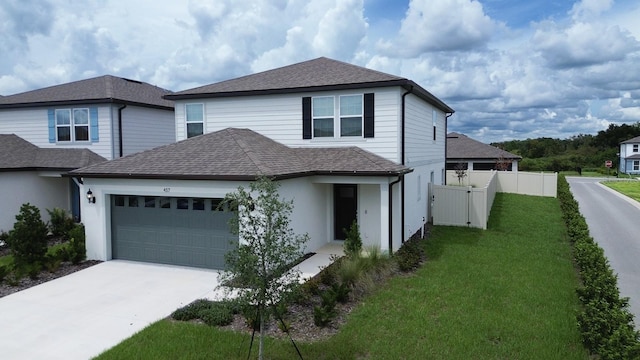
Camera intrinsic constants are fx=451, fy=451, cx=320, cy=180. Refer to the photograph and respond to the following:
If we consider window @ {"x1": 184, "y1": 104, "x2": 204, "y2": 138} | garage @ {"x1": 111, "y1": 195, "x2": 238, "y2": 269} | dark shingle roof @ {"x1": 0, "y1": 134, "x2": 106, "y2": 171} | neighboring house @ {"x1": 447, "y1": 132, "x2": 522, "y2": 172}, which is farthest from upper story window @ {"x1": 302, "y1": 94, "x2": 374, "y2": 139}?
neighboring house @ {"x1": 447, "y1": 132, "x2": 522, "y2": 172}

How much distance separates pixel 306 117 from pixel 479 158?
24.9 meters

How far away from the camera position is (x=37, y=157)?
736 inches

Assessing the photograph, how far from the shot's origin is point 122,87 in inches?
835

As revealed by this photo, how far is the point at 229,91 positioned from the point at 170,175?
203 inches

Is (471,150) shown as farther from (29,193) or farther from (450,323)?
(29,193)

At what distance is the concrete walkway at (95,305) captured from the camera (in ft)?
25.7

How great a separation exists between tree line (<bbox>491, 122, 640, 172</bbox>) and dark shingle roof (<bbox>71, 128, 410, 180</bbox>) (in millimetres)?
54099

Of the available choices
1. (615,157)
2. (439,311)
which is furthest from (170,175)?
(615,157)

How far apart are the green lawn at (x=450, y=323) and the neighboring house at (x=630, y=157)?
64.9 m

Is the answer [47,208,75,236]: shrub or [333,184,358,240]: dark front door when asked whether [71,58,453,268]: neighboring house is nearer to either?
[333,184,358,240]: dark front door

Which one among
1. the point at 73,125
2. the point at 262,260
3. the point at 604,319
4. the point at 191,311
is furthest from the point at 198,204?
the point at 73,125

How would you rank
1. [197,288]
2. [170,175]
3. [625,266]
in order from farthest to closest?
[625,266]
[170,175]
[197,288]

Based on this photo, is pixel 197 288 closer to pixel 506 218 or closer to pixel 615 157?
pixel 506 218

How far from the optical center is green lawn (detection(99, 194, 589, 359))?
742 cm
